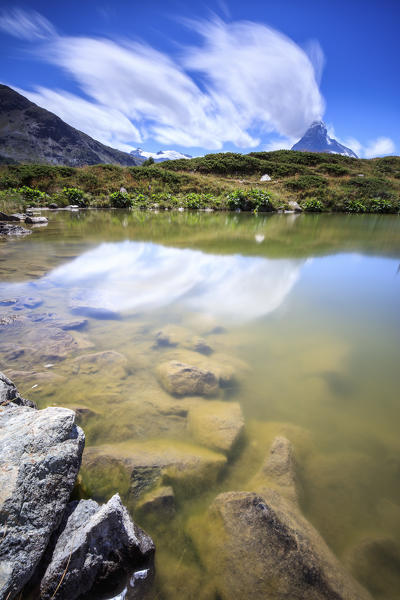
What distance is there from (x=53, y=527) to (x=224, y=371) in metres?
1.79

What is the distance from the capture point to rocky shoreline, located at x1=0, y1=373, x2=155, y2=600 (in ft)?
3.46

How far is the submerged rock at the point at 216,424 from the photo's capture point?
1992 mm

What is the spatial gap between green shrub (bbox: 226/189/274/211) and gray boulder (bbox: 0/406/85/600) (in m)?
23.1

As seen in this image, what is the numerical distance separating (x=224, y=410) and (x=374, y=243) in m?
9.94

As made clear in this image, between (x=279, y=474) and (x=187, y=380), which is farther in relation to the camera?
(x=187, y=380)

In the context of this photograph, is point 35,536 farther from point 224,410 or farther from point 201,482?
point 224,410

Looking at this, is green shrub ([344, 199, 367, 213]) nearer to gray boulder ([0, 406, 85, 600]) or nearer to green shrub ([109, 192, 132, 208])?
green shrub ([109, 192, 132, 208])

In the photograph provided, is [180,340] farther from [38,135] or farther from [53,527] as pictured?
[38,135]

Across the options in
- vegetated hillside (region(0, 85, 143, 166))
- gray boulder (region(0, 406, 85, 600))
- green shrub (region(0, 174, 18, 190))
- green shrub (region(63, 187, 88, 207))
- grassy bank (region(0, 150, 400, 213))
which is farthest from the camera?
vegetated hillside (region(0, 85, 143, 166))

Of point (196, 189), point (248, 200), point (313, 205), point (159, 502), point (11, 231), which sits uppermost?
point (313, 205)

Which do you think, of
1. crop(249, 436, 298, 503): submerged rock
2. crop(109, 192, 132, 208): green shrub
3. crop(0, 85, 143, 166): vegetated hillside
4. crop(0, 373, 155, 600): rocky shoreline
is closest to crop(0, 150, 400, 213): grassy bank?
crop(109, 192, 132, 208): green shrub

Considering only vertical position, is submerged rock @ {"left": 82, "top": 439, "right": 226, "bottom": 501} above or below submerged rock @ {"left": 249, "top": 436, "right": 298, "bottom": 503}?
below

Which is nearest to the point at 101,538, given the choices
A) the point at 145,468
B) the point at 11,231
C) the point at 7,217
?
the point at 145,468

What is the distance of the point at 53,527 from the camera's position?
47.2 inches
